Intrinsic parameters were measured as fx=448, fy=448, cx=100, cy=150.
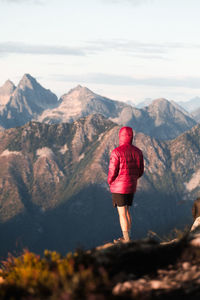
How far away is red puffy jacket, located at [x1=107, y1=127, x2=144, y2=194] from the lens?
19.4 m

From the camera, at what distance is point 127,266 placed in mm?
13445

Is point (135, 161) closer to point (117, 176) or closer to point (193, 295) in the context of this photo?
point (117, 176)

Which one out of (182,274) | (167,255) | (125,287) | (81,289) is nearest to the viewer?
(81,289)

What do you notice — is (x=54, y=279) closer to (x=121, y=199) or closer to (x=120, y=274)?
(x=120, y=274)

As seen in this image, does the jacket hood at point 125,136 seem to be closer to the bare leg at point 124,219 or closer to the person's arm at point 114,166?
the person's arm at point 114,166

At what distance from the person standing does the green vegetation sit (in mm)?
6335

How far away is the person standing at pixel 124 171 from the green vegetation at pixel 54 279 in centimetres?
633

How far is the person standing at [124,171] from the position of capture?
19391mm

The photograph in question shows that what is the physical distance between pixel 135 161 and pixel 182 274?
25.1ft

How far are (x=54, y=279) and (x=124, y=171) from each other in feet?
29.6

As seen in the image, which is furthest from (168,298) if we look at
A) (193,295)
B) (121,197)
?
(121,197)

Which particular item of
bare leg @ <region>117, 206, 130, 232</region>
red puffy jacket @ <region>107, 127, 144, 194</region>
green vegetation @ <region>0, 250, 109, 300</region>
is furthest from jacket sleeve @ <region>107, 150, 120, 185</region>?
green vegetation @ <region>0, 250, 109, 300</region>

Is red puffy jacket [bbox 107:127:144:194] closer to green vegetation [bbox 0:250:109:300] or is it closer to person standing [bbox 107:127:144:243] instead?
person standing [bbox 107:127:144:243]

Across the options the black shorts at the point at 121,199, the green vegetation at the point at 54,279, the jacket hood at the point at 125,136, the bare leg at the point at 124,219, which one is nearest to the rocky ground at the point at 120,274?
the green vegetation at the point at 54,279
